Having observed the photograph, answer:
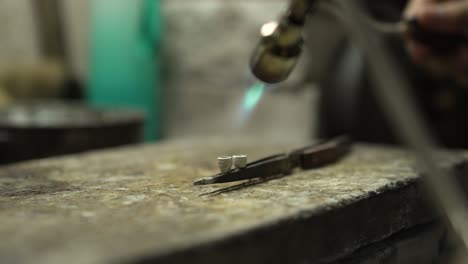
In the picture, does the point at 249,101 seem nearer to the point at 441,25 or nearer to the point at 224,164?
the point at 441,25

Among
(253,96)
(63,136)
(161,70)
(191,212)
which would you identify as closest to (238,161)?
(191,212)

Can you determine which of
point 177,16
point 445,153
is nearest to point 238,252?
point 445,153

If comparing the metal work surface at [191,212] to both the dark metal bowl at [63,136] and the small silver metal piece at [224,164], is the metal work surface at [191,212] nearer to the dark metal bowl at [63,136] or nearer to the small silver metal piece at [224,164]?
the small silver metal piece at [224,164]

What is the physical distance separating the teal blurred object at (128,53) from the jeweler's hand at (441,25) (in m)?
0.81

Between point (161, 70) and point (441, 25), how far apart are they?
95 centimetres

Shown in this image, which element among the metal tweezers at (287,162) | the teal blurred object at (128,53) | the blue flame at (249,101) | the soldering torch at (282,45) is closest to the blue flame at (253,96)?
the blue flame at (249,101)

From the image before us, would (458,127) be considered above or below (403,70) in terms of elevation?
below

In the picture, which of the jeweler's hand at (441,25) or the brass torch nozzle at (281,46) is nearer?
the brass torch nozzle at (281,46)

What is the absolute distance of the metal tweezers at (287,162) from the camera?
0.65 m

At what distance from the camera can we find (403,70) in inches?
54.6

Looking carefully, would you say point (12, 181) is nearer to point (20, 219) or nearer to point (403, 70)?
point (20, 219)

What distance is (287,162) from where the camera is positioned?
74 cm

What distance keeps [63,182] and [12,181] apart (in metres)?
0.07

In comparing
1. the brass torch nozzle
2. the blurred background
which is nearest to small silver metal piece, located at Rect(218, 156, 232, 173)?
the brass torch nozzle
